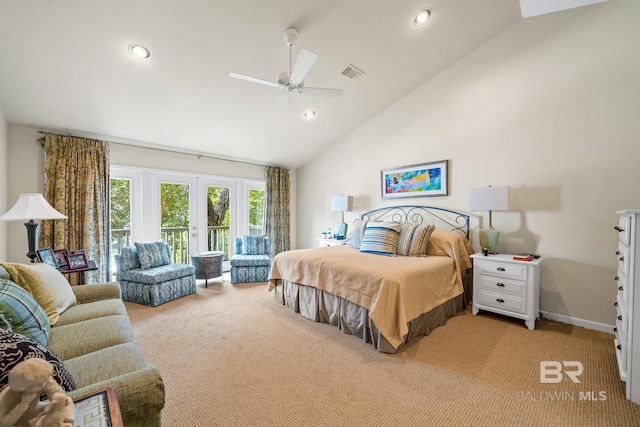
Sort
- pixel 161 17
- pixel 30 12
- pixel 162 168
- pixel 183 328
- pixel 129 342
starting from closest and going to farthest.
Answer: pixel 129 342
pixel 30 12
pixel 161 17
pixel 183 328
pixel 162 168

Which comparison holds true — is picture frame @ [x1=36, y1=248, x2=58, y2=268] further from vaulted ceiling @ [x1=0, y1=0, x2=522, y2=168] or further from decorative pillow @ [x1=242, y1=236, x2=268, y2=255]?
decorative pillow @ [x1=242, y1=236, x2=268, y2=255]

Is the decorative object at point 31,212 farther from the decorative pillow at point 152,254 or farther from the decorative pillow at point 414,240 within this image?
the decorative pillow at point 414,240

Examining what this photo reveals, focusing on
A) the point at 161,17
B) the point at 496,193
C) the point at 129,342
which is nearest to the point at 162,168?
the point at 161,17

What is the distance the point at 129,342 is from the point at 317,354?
1.41 m

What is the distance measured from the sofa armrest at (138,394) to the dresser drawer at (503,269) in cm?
316

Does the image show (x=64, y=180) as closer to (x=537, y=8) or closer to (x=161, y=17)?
(x=161, y=17)

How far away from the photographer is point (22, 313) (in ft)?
4.65

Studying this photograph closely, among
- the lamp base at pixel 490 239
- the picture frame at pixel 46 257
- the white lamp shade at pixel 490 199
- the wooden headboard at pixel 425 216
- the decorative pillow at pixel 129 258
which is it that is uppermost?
the white lamp shade at pixel 490 199

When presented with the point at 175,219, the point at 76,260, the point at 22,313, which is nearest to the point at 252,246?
the point at 175,219

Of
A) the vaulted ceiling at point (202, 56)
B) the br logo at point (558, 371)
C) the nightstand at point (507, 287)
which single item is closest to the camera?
the br logo at point (558, 371)

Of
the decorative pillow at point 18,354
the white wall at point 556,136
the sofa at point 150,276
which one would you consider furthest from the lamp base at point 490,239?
the sofa at point 150,276

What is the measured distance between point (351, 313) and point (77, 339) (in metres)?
2.09

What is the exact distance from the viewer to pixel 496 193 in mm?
2971

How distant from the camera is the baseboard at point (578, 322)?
8.66 ft
